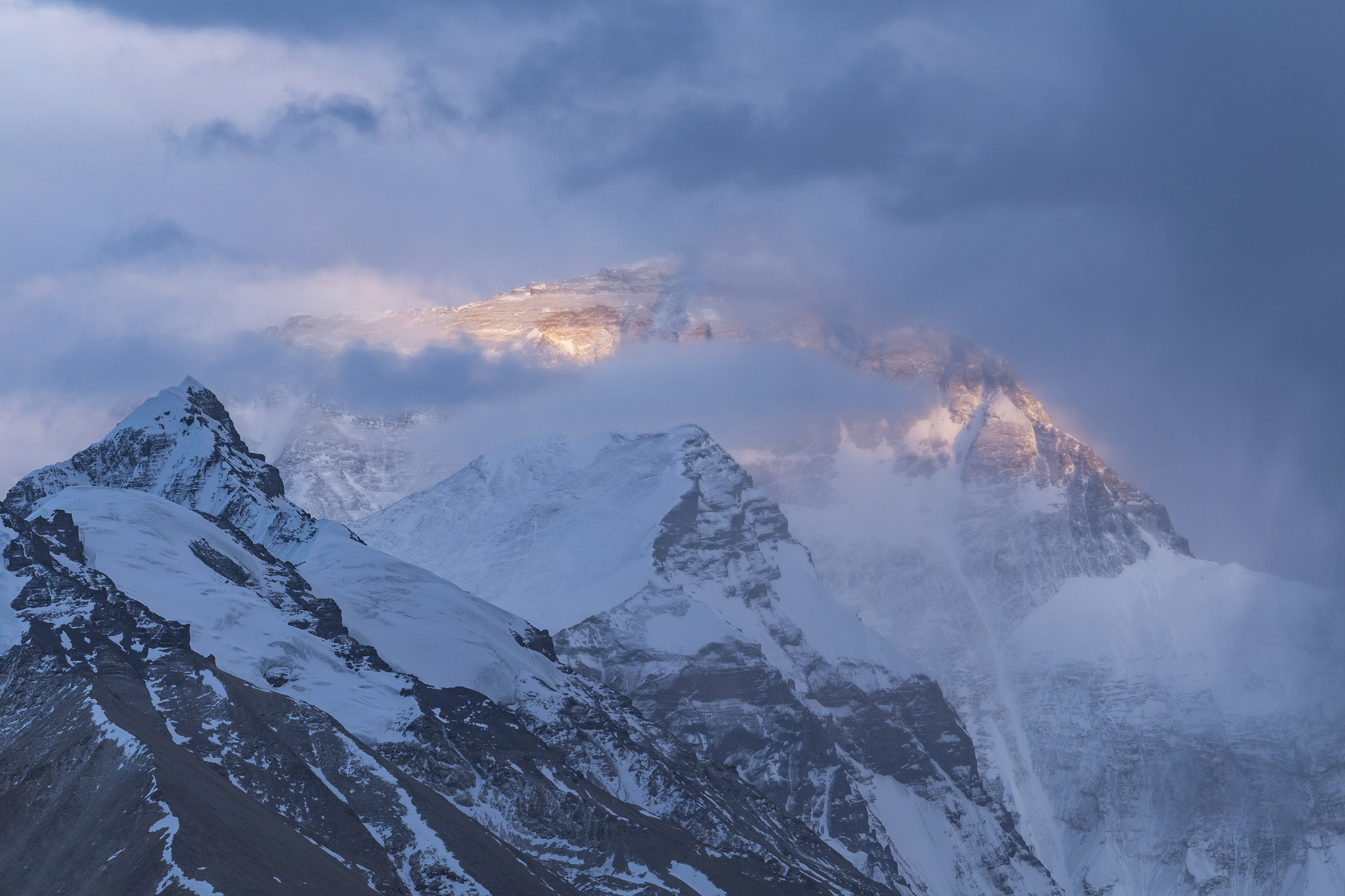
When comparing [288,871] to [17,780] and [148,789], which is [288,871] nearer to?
[148,789]

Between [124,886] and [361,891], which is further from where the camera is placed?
[361,891]

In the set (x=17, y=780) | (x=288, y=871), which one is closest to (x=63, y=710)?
(x=17, y=780)

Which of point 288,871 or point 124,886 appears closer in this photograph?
point 124,886

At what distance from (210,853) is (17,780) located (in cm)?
2356

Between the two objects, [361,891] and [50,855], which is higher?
[361,891]

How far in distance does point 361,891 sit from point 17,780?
33.0 m

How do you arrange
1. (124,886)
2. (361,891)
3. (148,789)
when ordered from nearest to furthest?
(124,886), (148,789), (361,891)

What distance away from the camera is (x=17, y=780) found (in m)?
190

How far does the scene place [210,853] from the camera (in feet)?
585

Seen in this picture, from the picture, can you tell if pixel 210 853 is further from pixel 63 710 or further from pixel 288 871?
pixel 63 710

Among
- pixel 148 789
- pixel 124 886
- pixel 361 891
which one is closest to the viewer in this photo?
pixel 124 886

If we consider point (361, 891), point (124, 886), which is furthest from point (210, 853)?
point (361, 891)

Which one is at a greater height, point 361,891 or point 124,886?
point 361,891

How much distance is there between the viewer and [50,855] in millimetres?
180125
